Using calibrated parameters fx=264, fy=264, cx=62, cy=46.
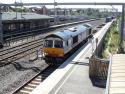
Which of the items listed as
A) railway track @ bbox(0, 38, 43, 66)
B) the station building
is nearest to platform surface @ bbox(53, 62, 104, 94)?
railway track @ bbox(0, 38, 43, 66)

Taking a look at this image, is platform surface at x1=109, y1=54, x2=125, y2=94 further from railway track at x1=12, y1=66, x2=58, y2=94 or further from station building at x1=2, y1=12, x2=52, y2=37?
station building at x1=2, y1=12, x2=52, y2=37

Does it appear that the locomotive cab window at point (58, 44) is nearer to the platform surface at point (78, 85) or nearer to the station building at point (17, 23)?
the platform surface at point (78, 85)

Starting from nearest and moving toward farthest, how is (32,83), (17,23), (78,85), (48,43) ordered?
(78,85)
(32,83)
(48,43)
(17,23)

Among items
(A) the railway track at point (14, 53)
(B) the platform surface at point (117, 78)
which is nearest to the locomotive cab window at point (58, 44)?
(A) the railway track at point (14, 53)

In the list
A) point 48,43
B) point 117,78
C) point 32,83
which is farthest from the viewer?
point 48,43

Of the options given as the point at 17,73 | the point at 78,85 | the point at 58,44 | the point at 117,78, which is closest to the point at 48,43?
the point at 58,44

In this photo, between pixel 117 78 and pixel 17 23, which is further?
pixel 17 23

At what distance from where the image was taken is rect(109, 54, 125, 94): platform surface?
10427 mm

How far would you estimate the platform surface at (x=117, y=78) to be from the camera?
1043 centimetres

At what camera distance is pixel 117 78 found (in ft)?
40.4

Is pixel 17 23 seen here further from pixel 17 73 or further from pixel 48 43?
pixel 17 73

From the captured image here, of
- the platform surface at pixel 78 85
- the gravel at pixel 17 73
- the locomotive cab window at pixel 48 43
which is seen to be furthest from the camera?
the locomotive cab window at pixel 48 43

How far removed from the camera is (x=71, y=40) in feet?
98.5

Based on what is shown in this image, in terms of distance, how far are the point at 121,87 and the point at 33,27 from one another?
5355cm
